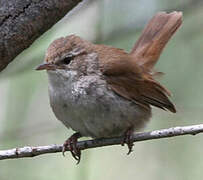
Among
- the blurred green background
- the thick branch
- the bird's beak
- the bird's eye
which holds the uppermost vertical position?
the thick branch

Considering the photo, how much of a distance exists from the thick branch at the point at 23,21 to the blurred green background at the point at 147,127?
4.25ft

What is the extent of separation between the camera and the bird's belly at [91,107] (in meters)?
3.33

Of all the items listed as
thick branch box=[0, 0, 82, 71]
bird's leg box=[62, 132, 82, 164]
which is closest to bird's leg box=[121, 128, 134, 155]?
bird's leg box=[62, 132, 82, 164]

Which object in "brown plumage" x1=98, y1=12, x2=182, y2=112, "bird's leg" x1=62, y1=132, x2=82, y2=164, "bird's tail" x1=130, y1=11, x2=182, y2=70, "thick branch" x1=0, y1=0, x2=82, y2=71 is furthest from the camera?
"bird's tail" x1=130, y1=11, x2=182, y2=70

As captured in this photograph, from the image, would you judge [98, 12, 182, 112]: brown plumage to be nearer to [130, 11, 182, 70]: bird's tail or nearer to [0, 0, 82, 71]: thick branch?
[130, 11, 182, 70]: bird's tail

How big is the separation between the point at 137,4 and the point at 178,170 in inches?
65.7

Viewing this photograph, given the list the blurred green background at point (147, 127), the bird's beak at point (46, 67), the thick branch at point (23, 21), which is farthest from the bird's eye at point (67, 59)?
the thick branch at point (23, 21)

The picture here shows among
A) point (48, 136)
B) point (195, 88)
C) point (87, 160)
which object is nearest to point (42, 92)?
point (48, 136)

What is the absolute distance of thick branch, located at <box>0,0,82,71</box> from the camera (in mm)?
2539

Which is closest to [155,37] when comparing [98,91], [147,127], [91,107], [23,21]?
A: [147,127]

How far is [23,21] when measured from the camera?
8.41 feet

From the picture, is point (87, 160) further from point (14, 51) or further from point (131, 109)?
point (14, 51)

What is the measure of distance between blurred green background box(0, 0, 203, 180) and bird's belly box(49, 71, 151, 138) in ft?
2.24

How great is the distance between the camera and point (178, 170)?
4695 mm
